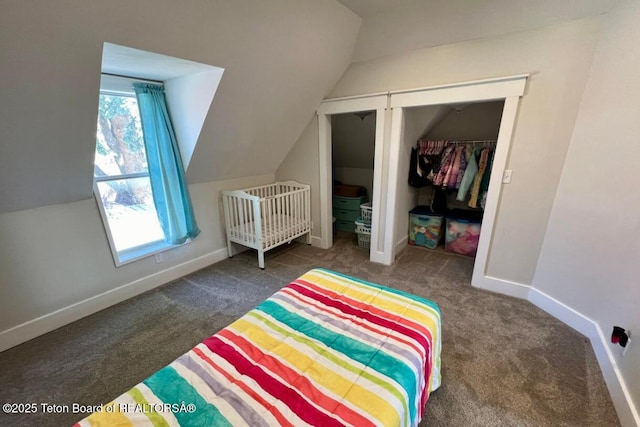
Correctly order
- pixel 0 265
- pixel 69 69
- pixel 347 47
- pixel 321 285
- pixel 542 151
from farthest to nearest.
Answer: pixel 347 47 < pixel 542 151 < pixel 0 265 < pixel 321 285 < pixel 69 69

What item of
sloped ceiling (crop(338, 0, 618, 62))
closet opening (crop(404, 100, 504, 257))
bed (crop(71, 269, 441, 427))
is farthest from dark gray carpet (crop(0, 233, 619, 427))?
sloped ceiling (crop(338, 0, 618, 62))

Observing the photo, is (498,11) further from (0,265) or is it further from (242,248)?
(0,265)

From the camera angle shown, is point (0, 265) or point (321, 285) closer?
point (321, 285)

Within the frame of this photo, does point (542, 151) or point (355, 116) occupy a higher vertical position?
point (355, 116)

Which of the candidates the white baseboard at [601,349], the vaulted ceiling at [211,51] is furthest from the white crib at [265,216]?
the white baseboard at [601,349]

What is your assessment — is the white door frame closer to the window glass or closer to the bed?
the bed

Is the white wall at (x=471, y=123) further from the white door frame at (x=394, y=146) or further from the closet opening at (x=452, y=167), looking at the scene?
the white door frame at (x=394, y=146)

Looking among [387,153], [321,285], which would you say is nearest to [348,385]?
[321,285]

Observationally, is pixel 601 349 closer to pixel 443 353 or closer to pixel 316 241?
pixel 443 353

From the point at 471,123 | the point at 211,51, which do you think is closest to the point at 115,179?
the point at 211,51

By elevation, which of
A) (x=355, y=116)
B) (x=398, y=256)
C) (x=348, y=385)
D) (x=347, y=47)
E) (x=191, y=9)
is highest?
(x=347, y=47)

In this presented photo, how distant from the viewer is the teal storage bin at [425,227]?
3.32 meters

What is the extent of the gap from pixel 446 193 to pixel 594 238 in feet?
5.95

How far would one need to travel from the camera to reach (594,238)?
1.78m
